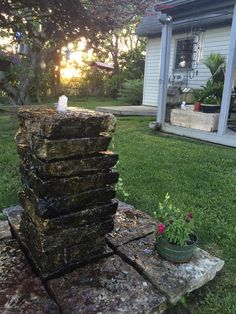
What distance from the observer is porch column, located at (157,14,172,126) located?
22.6 ft

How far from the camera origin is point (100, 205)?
1994mm

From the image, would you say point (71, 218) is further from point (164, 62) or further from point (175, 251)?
point (164, 62)

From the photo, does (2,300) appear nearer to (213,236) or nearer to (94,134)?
(94,134)

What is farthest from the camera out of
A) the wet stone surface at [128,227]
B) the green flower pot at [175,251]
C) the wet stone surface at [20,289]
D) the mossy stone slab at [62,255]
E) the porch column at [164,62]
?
the porch column at [164,62]

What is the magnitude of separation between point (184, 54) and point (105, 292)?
9.96 m

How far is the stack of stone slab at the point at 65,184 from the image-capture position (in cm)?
173

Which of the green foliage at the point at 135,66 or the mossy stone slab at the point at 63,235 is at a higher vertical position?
the green foliage at the point at 135,66

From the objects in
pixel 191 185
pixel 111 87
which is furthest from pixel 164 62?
pixel 111 87

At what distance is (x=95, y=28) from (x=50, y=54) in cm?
Answer: 237

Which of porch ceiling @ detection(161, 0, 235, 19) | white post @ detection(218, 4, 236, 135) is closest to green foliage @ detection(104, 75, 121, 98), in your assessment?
porch ceiling @ detection(161, 0, 235, 19)

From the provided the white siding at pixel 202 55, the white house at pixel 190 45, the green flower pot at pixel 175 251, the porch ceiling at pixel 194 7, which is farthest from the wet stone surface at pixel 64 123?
the white siding at pixel 202 55

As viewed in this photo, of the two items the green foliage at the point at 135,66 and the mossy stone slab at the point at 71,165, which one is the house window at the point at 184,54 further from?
the mossy stone slab at the point at 71,165

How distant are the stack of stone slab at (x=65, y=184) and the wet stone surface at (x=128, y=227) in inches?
9.0

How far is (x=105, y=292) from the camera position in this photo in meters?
1.75
